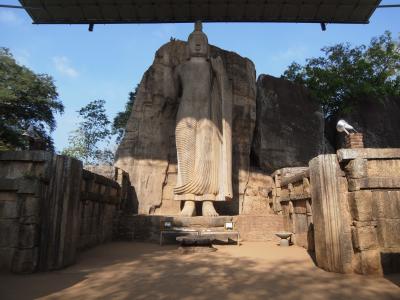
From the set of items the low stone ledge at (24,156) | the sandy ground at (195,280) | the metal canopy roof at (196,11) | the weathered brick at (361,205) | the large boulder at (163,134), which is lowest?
the sandy ground at (195,280)

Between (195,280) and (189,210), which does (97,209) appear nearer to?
(189,210)

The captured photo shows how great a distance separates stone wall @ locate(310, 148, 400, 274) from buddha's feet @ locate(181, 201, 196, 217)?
4.01 m

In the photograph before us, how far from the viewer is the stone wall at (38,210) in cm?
454

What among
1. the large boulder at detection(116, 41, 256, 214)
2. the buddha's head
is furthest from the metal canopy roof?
the large boulder at detection(116, 41, 256, 214)

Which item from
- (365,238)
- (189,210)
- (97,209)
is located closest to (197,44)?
(189,210)

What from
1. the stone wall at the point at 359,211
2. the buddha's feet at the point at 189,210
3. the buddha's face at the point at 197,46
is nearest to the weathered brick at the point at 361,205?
the stone wall at the point at 359,211

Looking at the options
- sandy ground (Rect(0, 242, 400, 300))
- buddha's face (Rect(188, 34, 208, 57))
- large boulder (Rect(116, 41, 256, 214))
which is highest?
buddha's face (Rect(188, 34, 208, 57))

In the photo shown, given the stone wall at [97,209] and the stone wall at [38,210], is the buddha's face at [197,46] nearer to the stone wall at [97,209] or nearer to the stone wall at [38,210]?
the stone wall at [97,209]

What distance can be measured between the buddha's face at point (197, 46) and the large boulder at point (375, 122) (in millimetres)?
6549

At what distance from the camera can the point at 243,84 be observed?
11234mm

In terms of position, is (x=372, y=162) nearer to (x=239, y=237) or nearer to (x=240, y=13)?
(x=239, y=237)

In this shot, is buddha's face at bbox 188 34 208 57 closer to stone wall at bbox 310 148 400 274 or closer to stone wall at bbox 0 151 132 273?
stone wall at bbox 0 151 132 273

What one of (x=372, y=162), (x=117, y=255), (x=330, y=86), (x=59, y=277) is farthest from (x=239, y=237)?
(x=330, y=86)

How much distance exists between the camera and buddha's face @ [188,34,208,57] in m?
9.77
